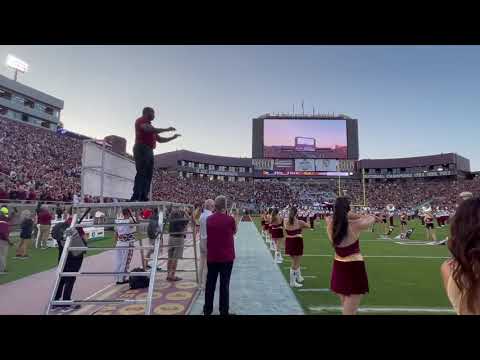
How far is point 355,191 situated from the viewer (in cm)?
6781

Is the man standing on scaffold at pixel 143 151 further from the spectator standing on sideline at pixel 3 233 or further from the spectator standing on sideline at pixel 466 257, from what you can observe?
the spectator standing on sideline at pixel 3 233

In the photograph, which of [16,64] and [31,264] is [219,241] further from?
[16,64]

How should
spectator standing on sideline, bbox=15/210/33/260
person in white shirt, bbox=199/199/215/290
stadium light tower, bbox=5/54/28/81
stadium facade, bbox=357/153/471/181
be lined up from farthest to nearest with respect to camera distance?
stadium facade, bbox=357/153/471/181, stadium light tower, bbox=5/54/28/81, spectator standing on sideline, bbox=15/210/33/260, person in white shirt, bbox=199/199/215/290

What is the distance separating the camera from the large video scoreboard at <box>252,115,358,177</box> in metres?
59.5

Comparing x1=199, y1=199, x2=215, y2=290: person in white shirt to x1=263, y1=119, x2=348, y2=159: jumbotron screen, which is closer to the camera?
x1=199, y1=199, x2=215, y2=290: person in white shirt

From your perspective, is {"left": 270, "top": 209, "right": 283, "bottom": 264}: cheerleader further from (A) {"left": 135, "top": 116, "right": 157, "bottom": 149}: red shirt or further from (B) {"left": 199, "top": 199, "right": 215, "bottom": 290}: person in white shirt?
(A) {"left": 135, "top": 116, "right": 157, "bottom": 149}: red shirt

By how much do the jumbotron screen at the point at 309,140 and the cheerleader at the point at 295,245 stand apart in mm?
51744

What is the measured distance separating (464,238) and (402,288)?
6373 mm

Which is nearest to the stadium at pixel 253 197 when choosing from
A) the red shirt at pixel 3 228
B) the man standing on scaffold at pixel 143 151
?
the man standing on scaffold at pixel 143 151

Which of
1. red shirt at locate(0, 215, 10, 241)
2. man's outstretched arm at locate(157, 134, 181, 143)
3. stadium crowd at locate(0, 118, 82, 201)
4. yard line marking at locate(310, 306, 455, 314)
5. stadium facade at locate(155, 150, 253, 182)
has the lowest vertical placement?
yard line marking at locate(310, 306, 455, 314)

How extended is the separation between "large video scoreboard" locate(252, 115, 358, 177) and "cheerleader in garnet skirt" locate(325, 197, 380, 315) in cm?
5592

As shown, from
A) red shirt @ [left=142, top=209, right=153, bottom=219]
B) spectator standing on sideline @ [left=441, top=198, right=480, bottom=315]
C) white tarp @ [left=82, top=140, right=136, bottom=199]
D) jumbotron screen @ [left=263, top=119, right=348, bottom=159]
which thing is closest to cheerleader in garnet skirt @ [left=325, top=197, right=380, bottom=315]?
spectator standing on sideline @ [left=441, top=198, right=480, bottom=315]

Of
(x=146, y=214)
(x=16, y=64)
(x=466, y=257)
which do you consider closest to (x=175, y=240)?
(x=146, y=214)
